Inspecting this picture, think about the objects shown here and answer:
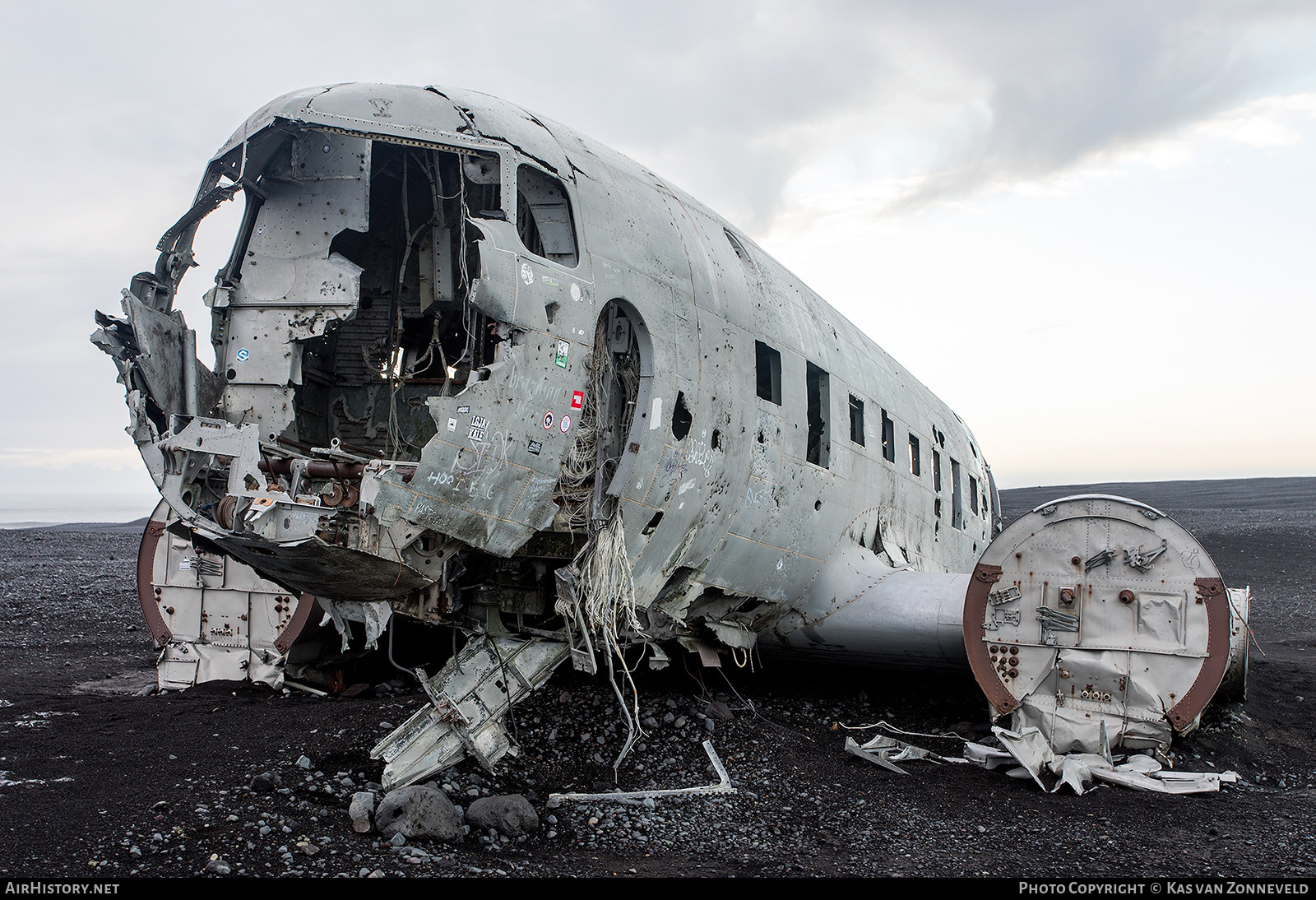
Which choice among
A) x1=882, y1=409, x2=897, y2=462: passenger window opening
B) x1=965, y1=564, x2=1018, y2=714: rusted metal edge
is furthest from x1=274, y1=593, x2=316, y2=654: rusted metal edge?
x1=965, y1=564, x2=1018, y2=714: rusted metal edge

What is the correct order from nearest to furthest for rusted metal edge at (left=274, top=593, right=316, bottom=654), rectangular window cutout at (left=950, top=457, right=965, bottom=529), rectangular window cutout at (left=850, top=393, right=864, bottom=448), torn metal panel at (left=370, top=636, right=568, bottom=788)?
torn metal panel at (left=370, top=636, right=568, bottom=788) < rectangular window cutout at (left=850, top=393, right=864, bottom=448) < rusted metal edge at (left=274, top=593, right=316, bottom=654) < rectangular window cutout at (left=950, top=457, right=965, bottom=529)

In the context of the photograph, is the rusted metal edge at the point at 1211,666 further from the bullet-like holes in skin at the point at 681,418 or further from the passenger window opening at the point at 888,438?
the bullet-like holes in skin at the point at 681,418

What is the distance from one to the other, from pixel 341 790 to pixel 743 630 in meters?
3.82

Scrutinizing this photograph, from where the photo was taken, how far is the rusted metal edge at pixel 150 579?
34.6ft

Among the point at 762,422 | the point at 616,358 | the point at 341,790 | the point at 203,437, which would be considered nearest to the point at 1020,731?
the point at 762,422

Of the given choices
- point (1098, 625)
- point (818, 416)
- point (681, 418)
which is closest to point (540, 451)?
point (681, 418)

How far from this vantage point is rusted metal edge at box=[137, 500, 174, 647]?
34.6 ft

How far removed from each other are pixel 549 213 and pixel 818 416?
12.6 feet

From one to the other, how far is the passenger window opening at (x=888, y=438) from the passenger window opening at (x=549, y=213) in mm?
5616

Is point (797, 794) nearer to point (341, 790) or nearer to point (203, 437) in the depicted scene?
point (341, 790)

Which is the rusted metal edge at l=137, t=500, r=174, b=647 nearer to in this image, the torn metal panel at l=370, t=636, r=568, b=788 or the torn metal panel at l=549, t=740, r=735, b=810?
the torn metal panel at l=370, t=636, r=568, b=788

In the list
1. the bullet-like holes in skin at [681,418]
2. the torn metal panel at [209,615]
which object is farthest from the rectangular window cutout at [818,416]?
the torn metal panel at [209,615]

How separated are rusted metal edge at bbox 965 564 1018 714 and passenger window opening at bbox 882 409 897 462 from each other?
9.73ft

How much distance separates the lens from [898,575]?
30.9 ft
